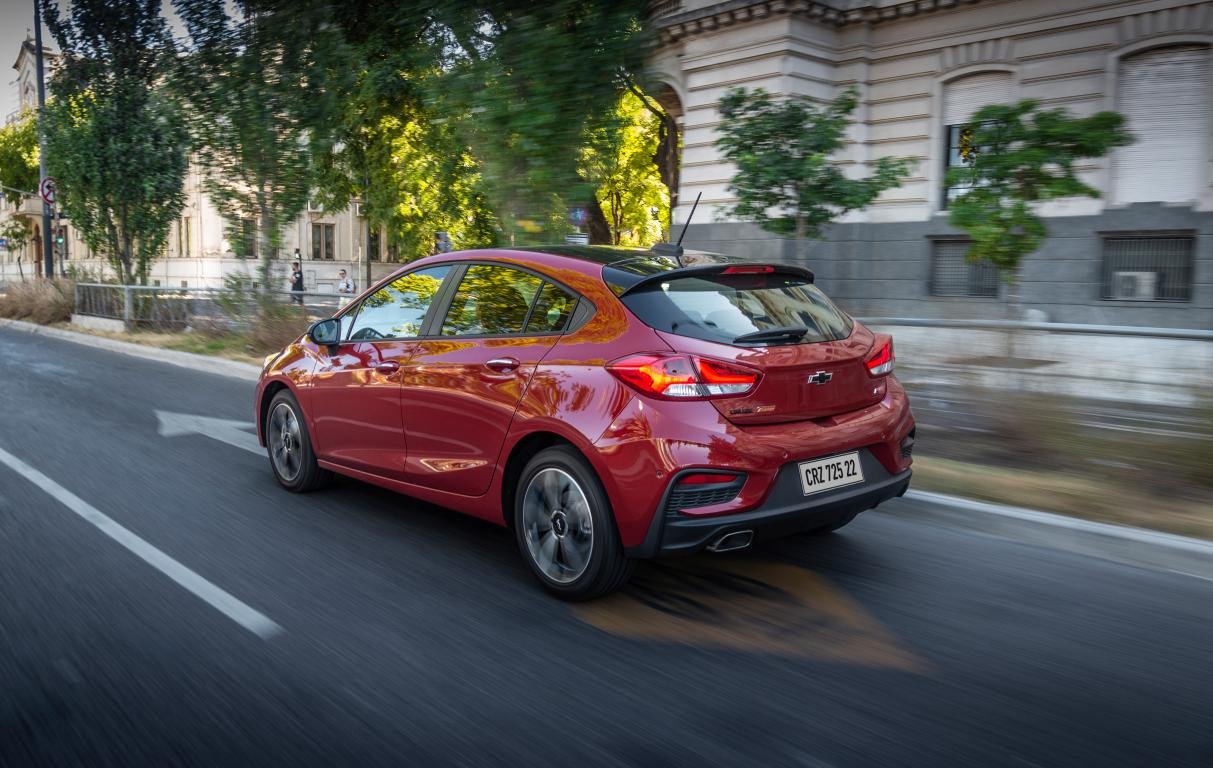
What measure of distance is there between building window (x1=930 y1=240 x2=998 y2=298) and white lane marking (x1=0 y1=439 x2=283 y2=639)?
16244mm

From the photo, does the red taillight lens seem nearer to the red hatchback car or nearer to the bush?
the red hatchback car

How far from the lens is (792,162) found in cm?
1066

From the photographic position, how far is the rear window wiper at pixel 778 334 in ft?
13.6

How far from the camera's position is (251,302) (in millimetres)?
16172

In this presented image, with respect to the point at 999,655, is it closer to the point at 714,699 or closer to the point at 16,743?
the point at 714,699

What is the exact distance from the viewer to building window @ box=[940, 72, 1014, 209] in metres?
18.8

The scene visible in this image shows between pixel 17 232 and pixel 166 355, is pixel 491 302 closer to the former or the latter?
pixel 166 355

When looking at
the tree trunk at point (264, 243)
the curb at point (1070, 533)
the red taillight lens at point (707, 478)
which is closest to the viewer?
the red taillight lens at point (707, 478)

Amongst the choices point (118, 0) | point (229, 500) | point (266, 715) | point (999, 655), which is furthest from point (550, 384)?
point (118, 0)

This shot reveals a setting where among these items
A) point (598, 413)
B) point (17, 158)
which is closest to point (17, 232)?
point (17, 158)

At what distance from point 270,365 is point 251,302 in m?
10.3

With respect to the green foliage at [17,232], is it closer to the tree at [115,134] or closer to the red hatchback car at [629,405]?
the tree at [115,134]

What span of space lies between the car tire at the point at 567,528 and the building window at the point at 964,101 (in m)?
16.1

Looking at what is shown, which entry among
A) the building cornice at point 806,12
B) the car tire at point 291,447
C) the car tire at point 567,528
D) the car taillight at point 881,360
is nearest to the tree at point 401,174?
the building cornice at point 806,12
